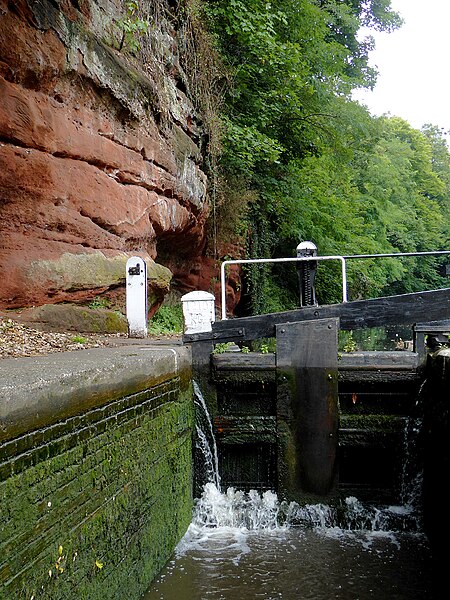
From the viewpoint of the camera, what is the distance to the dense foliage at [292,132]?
13.0 metres

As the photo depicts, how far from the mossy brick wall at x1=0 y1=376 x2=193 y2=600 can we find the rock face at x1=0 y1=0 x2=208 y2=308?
2646mm

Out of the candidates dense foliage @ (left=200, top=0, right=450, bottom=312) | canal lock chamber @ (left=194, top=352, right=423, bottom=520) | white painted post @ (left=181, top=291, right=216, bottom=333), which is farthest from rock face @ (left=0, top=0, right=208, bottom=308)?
dense foliage @ (left=200, top=0, right=450, bottom=312)

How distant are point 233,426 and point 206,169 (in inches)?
305

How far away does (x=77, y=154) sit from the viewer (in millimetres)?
7449

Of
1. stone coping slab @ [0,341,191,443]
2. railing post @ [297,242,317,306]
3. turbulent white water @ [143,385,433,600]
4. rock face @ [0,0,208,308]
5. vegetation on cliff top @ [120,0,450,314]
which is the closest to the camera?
stone coping slab @ [0,341,191,443]

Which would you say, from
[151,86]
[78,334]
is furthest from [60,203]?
[151,86]

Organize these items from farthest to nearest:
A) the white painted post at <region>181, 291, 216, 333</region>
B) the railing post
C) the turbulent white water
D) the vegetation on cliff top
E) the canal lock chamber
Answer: the vegetation on cliff top < the railing post < the white painted post at <region>181, 291, 216, 333</region> < the canal lock chamber < the turbulent white water

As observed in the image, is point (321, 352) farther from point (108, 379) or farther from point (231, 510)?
point (108, 379)

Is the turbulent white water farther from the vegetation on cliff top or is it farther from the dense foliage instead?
the dense foliage

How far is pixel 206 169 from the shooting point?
12719 mm

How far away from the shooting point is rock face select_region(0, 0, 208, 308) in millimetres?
6598

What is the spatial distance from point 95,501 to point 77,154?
514 centimetres

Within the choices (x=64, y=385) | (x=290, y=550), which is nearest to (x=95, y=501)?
(x=64, y=385)

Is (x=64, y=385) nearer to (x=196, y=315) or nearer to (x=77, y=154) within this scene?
(x=196, y=315)
